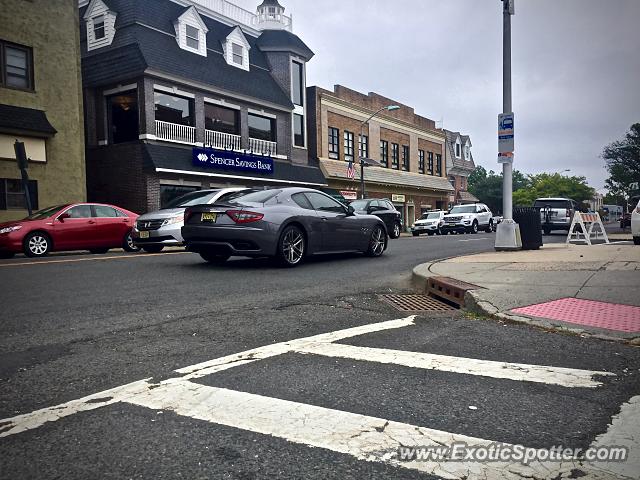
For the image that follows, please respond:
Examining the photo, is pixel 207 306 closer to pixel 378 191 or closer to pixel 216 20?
pixel 216 20

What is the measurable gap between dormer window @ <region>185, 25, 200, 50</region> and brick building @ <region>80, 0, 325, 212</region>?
49 millimetres

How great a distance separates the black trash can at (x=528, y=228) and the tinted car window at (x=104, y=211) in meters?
10.7

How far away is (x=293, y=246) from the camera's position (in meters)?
9.25

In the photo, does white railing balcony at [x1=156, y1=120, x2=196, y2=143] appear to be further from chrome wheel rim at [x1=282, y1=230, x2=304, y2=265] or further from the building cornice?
chrome wheel rim at [x1=282, y1=230, x2=304, y2=265]

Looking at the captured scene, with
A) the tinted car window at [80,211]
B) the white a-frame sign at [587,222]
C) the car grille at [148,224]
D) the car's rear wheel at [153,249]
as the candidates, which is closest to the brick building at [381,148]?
→ the white a-frame sign at [587,222]

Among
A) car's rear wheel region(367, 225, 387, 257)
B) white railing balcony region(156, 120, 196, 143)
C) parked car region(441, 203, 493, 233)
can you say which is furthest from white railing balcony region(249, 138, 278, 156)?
car's rear wheel region(367, 225, 387, 257)

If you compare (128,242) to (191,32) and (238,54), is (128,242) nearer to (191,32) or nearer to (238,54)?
(191,32)

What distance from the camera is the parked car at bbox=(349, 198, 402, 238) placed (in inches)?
788

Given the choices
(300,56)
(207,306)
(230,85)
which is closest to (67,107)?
(230,85)

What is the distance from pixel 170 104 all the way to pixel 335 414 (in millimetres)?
23348

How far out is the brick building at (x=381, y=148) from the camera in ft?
111

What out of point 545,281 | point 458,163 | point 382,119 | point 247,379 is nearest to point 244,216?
point 545,281

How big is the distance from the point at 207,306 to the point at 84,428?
3156 millimetres

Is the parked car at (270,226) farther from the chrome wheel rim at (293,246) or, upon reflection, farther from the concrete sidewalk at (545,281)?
the concrete sidewalk at (545,281)
